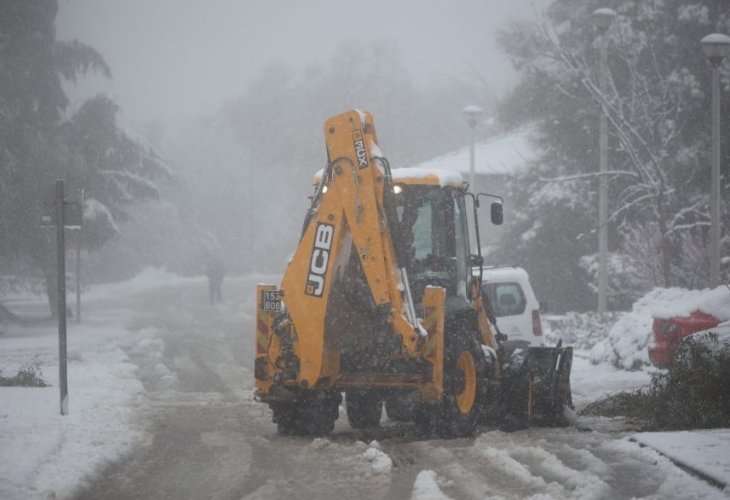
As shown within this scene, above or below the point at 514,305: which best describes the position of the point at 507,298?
above

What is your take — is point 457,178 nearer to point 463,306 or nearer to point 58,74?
point 463,306

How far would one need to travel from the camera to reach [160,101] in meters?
121

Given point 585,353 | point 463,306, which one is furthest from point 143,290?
point 463,306

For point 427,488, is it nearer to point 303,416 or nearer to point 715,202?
point 303,416

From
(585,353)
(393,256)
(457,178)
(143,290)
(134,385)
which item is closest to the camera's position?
(393,256)

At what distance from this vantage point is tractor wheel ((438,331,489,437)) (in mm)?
9984

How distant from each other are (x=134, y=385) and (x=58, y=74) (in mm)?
18870

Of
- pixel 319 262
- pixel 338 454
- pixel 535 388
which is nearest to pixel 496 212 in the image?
pixel 535 388

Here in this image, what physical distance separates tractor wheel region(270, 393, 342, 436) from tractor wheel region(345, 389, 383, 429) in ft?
2.43

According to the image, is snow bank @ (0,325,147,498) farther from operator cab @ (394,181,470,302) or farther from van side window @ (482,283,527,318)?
van side window @ (482,283,527,318)

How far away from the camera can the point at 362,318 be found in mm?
9789

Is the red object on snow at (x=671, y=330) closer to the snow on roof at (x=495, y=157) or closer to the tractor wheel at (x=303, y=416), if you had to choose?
the tractor wheel at (x=303, y=416)

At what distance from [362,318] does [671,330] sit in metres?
7.07

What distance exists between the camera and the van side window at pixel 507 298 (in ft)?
53.7
